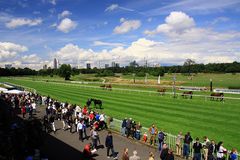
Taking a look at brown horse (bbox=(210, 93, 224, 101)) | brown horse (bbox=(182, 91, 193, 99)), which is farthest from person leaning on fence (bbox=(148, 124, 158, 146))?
brown horse (bbox=(182, 91, 193, 99))

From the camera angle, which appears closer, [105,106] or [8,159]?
[8,159]

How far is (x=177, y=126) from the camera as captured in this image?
74.8 ft

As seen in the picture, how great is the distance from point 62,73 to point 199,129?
9783 centimetres

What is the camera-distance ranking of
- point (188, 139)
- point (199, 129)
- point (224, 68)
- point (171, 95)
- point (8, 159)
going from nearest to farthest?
point (8, 159)
point (188, 139)
point (199, 129)
point (171, 95)
point (224, 68)

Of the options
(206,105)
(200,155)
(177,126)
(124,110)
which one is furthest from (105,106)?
(200,155)

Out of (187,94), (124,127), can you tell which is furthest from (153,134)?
(187,94)

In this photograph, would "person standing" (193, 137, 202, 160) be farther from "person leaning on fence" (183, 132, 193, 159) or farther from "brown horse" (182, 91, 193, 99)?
"brown horse" (182, 91, 193, 99)

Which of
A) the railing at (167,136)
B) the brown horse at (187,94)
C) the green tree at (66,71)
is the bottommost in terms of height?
the railing at (167,136)

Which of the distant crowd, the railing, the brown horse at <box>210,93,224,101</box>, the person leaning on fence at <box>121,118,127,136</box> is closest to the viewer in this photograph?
the distant crowd

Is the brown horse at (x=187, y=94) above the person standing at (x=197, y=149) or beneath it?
above

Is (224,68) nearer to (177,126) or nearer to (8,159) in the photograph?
(177,126)

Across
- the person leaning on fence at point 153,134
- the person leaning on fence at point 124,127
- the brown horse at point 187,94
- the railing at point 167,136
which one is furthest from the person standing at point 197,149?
the brown horse at point 187,94

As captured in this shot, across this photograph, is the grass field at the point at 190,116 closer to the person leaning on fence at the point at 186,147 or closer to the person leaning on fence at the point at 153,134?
the person leaning on fence at the point at 153,134

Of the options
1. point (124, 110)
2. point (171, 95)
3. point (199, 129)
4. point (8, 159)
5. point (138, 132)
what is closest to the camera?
point (8, 159)
